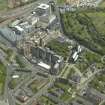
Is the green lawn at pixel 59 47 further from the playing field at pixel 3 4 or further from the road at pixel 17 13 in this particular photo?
the playing field at pixel 3 4

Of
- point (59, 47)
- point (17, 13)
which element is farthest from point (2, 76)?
point (17, 13)

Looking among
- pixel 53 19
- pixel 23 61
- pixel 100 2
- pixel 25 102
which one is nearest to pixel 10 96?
pixel 25 102

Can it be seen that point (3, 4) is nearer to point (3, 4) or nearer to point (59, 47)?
point (3, 4)

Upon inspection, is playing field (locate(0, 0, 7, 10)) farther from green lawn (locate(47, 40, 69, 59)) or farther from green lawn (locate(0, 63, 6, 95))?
green lawn (locate(0, 63, 6, 95))

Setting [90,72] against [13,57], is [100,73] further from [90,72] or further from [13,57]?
[13,57]

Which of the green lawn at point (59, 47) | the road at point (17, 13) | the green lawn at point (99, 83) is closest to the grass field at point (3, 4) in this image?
the road at point (17, 13)

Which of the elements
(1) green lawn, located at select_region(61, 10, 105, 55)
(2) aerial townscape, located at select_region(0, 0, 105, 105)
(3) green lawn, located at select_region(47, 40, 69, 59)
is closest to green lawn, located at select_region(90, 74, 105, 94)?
(2) aerial townscape, located at select_region(0, 0, 105, 105)

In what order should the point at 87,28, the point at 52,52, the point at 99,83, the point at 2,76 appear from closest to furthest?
the point at 99,83, the point at 2,76, the point at 52,52, the point at 87,28

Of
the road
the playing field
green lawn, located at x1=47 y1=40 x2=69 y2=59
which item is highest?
the playing field

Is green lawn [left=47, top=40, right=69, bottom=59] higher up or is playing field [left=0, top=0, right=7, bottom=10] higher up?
playing field [left=0, top=0, right=7, bottom=10]
